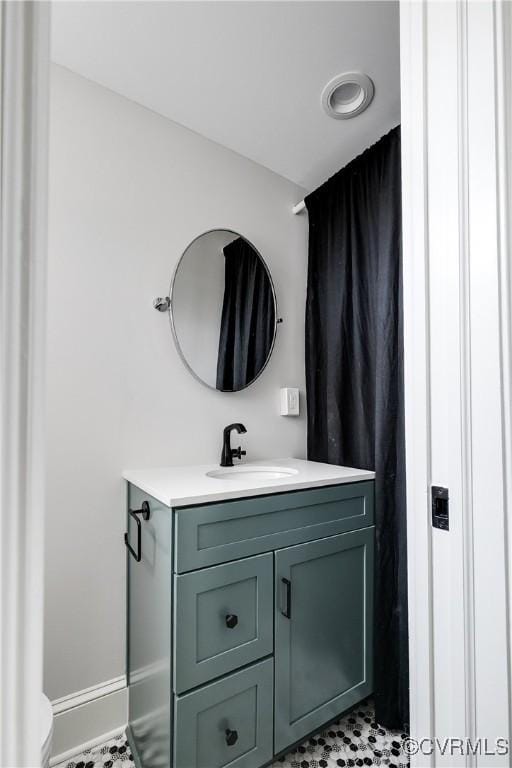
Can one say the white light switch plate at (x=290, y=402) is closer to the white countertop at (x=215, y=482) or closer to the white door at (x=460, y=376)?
the white countertop at (x=215, y=482)

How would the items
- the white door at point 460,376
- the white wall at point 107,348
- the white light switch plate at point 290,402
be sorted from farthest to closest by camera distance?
the white light switch plate at point 290,402 → the white wall at point 107,348 → the white door at point 460,376

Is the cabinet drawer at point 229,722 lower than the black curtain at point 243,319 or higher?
lower

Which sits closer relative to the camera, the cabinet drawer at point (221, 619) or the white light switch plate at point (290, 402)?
the cabinet drawer at point (221, 619)

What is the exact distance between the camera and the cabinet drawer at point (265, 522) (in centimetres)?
101

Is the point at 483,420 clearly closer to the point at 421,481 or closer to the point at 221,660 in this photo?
the point at 421,481

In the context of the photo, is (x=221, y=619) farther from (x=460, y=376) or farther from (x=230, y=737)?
(x=460, y=376)

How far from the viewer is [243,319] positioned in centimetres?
168

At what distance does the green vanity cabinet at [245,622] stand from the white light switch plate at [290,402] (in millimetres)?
517

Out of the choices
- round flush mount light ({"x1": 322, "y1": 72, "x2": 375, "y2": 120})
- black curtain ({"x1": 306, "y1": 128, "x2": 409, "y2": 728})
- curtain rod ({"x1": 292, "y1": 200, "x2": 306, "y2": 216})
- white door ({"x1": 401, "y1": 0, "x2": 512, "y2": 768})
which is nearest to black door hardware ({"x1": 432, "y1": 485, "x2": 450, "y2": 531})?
white door ({"x1": 401, "y1": 0, "x2": 512, "y2": 768})

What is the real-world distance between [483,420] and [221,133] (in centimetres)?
156

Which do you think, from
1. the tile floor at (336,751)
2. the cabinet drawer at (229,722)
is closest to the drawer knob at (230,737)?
the cabinet drawer at (229,722)

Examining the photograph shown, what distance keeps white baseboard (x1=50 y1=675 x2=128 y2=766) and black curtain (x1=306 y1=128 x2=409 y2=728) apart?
2.93ft

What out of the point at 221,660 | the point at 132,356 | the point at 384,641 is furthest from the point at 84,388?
the point at 384,641

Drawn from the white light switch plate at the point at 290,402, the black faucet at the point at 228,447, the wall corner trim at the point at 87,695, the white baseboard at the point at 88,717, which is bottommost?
the white baseboard at the point at 88,717
